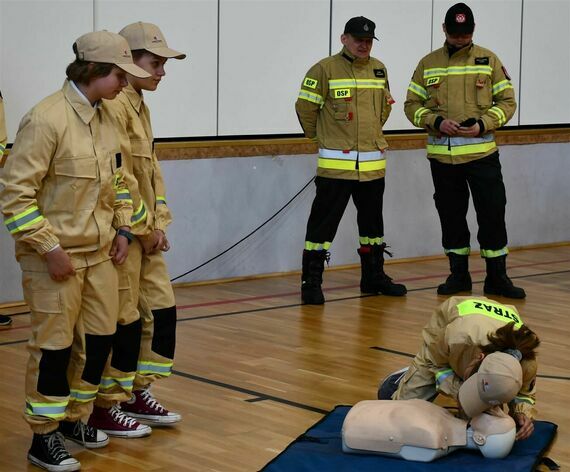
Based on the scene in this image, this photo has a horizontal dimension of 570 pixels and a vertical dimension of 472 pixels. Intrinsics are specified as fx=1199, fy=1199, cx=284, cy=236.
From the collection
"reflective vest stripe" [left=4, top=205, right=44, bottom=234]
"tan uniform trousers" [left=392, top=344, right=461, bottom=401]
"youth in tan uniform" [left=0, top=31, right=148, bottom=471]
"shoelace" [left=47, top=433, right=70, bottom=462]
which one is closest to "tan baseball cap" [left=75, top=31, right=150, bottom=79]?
"youth in tan uniform" [left=0, top=31, right=148, bottom=471]

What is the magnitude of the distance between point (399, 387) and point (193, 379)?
1161 mm

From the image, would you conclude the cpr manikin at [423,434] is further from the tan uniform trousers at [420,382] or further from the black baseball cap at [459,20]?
the black baseball cap at [459,20]

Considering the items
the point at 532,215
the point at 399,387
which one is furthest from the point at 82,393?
the point at 532,215

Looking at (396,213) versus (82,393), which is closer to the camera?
(82,393)

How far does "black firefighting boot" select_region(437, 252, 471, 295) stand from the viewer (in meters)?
7.60

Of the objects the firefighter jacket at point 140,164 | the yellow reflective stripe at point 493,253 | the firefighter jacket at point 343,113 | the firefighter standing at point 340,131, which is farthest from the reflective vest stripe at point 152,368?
the yellow reflective stripe at point 493,253

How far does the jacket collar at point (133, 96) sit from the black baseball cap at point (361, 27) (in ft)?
9.08

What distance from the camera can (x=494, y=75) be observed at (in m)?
7.36

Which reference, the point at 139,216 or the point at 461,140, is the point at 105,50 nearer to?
the point at 139,216

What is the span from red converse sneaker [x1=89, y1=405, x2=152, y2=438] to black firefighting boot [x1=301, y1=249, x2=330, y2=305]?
112 inches

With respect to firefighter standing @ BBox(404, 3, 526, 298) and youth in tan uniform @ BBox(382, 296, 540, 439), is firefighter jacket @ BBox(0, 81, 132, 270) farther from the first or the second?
firefighter standing @ BBox(404, 3, 526, 298)

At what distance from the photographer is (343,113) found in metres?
7.21

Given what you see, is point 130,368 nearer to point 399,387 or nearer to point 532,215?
point 399,387

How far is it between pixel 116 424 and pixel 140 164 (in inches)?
38.5
